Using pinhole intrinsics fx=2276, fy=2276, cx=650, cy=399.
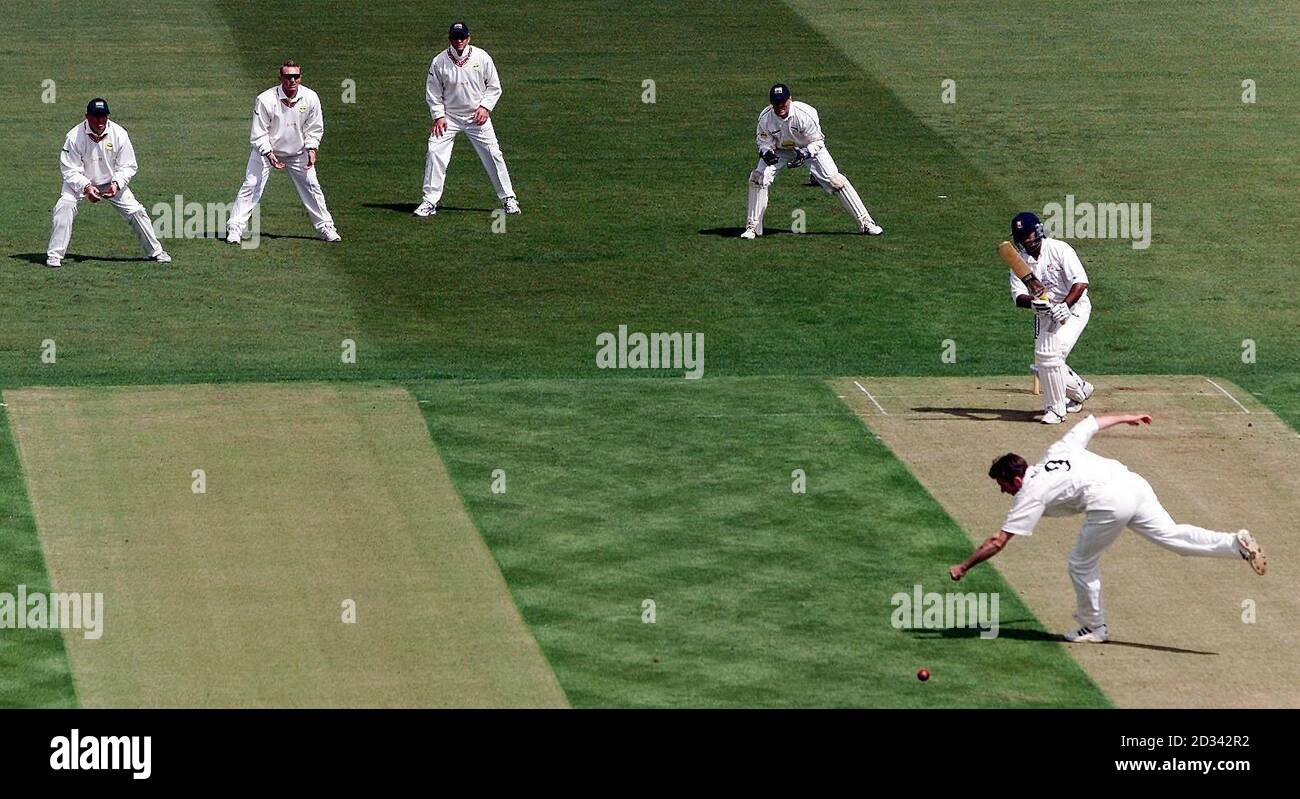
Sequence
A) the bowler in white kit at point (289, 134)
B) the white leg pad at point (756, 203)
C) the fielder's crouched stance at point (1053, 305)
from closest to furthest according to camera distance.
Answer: the fielder's crouched stance at point (1053, 305)
the bowler in white kit at point (289, 134)
the white leg pad at point (756, 203)

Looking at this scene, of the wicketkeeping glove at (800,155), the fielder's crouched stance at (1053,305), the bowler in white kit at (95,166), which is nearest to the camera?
the fielder's crouched stance at (1053,305)

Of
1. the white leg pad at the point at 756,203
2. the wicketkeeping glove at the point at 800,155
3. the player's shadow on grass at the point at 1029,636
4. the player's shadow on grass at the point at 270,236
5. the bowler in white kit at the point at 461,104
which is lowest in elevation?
the player's shadow on grass at the point at 1029,636

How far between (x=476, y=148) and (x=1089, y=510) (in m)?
16.0

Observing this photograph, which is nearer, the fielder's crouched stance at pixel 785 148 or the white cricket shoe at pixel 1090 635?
the white cricket shoe at pixel 1090 635

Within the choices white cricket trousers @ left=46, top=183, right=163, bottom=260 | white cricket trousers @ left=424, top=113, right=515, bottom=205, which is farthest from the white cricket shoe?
white cricket trousers @ left=46, top=183, right=163, bottom=260

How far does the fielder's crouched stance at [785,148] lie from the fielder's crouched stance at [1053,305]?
6721 millimetres

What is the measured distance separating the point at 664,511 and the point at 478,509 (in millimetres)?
1851

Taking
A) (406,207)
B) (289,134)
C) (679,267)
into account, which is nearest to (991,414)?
(679,267)

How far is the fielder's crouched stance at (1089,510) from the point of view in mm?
18469

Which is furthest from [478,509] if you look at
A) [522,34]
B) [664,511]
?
[522,34]

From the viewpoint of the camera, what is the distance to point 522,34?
43406 mm

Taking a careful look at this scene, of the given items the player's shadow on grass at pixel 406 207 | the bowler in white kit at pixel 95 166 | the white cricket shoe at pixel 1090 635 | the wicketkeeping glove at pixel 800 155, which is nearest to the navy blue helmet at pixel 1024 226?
the white cricket shoe at pixel 1090 635

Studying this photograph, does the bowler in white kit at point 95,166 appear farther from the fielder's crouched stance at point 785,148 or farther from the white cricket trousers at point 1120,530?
the white cricket trousers at point 1120,530

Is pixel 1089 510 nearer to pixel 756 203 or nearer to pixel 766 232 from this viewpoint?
pixel 756 203
